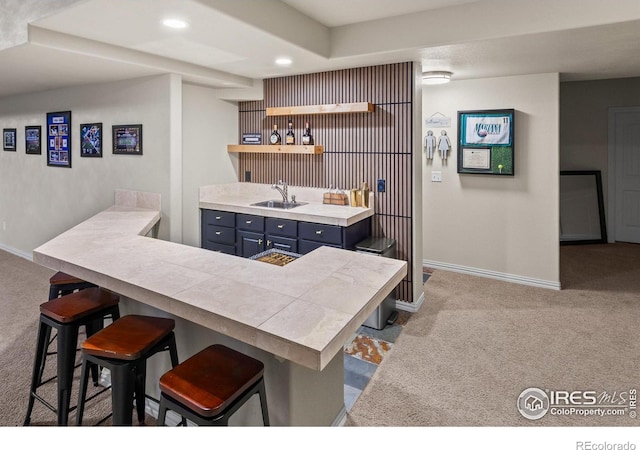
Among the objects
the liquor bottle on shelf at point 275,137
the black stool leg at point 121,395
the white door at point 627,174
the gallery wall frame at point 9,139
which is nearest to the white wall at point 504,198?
the liquor bottle on shelf at point 275,137

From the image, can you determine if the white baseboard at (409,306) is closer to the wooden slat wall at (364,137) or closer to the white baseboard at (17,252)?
the wooden slat wall at (364,137)

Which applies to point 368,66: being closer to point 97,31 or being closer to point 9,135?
point 97,31

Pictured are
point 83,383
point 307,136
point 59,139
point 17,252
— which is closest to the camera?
point 83,383

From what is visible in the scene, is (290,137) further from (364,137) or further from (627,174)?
(627,174)

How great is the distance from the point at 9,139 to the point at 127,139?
3.12m

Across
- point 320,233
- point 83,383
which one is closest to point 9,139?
point 320,233

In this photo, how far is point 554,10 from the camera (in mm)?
2646

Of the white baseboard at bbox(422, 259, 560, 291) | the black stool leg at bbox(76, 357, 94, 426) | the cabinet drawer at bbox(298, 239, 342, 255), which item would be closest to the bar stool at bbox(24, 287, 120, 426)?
the black stool leg at bbox(76, 357, 94, 426)

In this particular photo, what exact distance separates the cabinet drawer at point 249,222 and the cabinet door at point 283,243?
6.4 inches

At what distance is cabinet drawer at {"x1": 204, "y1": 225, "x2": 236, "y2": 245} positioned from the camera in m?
4.38

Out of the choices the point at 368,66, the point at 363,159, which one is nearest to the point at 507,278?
the point at 363,159

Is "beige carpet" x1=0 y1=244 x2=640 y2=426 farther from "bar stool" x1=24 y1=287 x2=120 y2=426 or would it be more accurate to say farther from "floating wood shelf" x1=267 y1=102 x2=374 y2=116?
"floating wood shelf" x1=267 y1=102 x2=374 y2=116

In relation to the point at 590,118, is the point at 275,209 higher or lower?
lower

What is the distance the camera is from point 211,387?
4.88 ft
